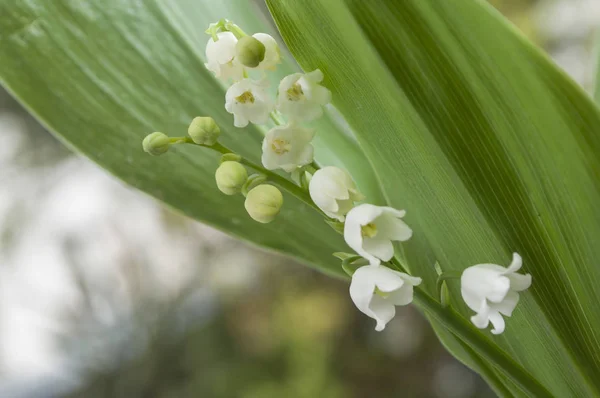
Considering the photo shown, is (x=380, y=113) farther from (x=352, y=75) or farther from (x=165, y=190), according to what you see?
(x=165, y=190)

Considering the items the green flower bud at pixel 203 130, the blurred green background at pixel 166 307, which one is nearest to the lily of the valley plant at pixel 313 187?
the green flower bud at pixel 203 130

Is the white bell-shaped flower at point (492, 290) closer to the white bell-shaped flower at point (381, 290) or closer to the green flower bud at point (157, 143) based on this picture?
the white bell-shaped flower at point (381, 290)

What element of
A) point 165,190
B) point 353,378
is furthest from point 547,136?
point 353,378

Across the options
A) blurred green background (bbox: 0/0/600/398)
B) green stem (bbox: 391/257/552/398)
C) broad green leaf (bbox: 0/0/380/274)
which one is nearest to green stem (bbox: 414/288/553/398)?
green stem (bbox: 391/257/552/398)

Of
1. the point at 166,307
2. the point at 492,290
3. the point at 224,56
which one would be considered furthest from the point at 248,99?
the point at 166,307

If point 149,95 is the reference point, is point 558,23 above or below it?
below

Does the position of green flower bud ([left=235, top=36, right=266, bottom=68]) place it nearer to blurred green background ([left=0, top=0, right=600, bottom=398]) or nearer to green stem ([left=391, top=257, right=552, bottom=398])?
green stem ([left=391, top=257, right=552, bottom=398])

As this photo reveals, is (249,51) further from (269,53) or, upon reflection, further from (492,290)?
(492,290)
